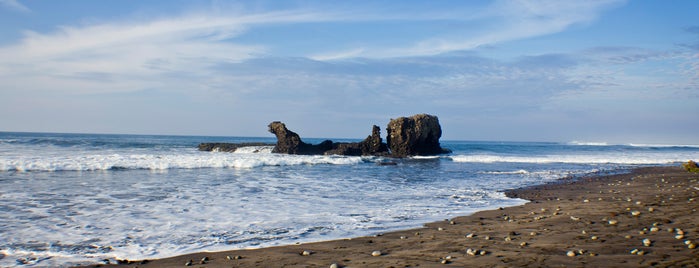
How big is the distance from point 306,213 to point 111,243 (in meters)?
3.94

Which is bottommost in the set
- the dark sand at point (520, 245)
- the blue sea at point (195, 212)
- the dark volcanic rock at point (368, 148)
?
the blue sea at point (195, 212)

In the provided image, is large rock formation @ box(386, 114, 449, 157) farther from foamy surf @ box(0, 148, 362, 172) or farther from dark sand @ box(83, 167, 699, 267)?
dark sand @ box(83, 167, 699, 267)

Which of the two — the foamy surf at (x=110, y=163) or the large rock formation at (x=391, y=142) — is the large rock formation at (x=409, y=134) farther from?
the foamy surf at (x=110, y=163)

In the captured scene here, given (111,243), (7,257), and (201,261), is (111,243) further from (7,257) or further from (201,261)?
(201,261)

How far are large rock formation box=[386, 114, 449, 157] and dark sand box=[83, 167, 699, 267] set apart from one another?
30708mm

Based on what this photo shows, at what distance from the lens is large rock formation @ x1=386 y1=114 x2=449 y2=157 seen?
132ft

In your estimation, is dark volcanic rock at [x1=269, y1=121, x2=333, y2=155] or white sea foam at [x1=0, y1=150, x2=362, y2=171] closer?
white sea foam at [x1=0, y1=150, x2=362, y2=171]

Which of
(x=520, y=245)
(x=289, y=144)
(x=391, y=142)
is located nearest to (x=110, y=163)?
(x=289, y=144)

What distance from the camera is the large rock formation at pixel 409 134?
1580 inches

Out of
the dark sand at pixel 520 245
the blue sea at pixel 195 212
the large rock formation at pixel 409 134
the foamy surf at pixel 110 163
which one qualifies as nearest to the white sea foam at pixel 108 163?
the foamy surf at pixel 110 163

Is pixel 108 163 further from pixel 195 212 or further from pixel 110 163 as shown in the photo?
pixel 195 212

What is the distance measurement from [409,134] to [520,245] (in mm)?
34475

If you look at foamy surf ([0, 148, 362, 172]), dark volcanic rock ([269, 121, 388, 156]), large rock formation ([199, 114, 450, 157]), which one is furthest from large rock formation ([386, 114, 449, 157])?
foamy surf ([0, 148, 362, 172])

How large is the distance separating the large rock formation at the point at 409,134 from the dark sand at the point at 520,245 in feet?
101
